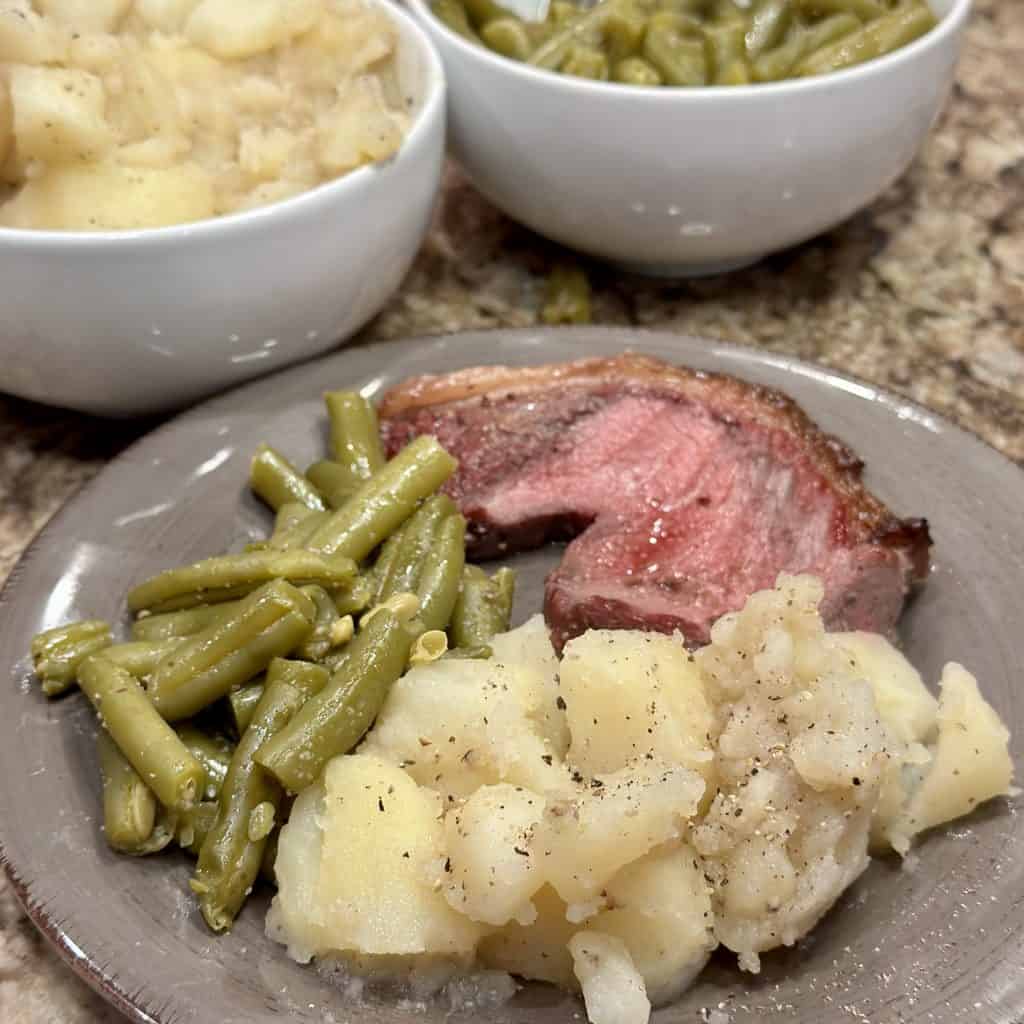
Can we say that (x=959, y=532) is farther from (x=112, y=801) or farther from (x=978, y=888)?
(x=112, y=801)

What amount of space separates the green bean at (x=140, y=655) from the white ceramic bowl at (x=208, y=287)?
74 cm

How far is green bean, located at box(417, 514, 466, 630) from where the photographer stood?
2121mm

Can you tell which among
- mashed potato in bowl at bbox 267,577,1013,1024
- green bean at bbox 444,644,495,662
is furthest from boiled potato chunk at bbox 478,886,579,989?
green bean at bbox 444,644,495,662

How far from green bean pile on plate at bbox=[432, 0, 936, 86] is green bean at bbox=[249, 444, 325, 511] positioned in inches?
50.4

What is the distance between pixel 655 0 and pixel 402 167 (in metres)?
1.08

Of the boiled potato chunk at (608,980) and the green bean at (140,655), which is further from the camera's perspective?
the green bean at (140,655)

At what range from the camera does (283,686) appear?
192 cm

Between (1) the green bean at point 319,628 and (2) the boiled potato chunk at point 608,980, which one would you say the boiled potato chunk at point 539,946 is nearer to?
(2) the boiled potato chunk at point 608,980

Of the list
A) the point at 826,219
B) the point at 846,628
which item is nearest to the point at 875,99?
the point at 826,219

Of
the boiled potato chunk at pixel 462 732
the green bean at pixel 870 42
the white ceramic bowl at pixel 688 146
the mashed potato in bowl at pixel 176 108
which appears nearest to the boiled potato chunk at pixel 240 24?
the mashed potato in bowl at pixel 176 108

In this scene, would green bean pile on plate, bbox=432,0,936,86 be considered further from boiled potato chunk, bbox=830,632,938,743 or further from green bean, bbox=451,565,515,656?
boiled potato chunk, bbox=830,632,938,743

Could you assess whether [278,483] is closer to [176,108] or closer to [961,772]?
[176,108]

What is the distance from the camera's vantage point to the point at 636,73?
2996 millimetres

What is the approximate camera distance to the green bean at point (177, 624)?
2117 mm
